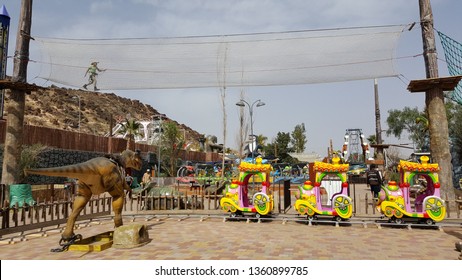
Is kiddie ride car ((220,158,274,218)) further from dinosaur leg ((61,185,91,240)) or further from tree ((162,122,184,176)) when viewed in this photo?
tree ((162,122,184,176))

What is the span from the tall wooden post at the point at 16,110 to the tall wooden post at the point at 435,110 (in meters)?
11.8

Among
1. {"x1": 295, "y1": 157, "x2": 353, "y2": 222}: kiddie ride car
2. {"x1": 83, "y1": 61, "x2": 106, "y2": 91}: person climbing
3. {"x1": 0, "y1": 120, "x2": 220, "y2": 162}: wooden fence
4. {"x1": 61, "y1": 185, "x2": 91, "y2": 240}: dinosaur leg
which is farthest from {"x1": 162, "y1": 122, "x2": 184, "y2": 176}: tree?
{"x1": 61, "y1": 185, "x2": 91, "y2": 240}: dinosaur leg

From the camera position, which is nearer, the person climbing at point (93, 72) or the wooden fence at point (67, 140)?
the person climbing at point (93, 72)

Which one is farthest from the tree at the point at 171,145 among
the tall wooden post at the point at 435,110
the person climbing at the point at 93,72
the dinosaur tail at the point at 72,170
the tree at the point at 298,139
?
the tree at the point at 298,139

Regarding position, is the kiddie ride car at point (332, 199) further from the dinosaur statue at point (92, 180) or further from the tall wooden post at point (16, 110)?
the tall wooden post at point (16, 110)

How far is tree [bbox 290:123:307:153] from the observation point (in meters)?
57.5

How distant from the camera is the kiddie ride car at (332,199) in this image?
8.57m

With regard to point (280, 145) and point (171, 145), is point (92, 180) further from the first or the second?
point (280, 145)

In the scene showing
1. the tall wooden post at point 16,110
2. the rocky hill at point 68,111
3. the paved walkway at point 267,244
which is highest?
the rocky hill at point 68,111

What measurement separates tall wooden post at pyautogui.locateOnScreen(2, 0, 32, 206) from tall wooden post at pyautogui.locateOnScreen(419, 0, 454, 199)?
1177 cm

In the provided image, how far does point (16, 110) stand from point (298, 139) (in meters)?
51.3

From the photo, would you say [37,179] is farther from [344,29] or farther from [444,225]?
[444,225]

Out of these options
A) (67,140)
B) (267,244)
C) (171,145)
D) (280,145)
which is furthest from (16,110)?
(280,145)

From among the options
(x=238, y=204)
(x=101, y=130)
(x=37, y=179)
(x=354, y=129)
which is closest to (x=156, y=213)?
(x=238, y=204)
